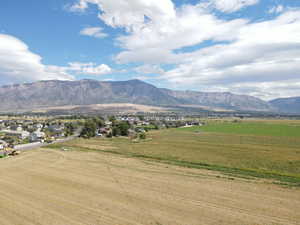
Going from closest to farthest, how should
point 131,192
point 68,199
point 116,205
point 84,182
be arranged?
point 116,205 → point 68,199 → point 131,192 → point 84,182

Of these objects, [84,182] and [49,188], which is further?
[84,182]

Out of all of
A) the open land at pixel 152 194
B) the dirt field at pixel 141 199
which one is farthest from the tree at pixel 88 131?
the dirt field at pixel 141 199

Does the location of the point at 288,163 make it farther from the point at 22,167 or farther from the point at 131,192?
the point at 22,167

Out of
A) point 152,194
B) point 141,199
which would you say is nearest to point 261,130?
point 152,194

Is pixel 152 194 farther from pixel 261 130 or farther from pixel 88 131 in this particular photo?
pixel 261 130

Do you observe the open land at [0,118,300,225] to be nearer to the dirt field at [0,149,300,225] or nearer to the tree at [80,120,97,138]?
the dirt field at [0,149,300,225]

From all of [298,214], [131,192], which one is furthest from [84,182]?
[298,214]

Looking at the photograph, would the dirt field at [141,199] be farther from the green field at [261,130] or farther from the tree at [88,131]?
the green field at [261,130]

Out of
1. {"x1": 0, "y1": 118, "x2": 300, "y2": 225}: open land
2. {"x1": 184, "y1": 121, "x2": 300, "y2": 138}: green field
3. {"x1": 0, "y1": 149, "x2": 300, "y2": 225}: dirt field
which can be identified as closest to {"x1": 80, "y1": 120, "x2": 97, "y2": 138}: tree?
{"x1": 184, "y1": 121, "x2": 300, "y2": 138}: green field
